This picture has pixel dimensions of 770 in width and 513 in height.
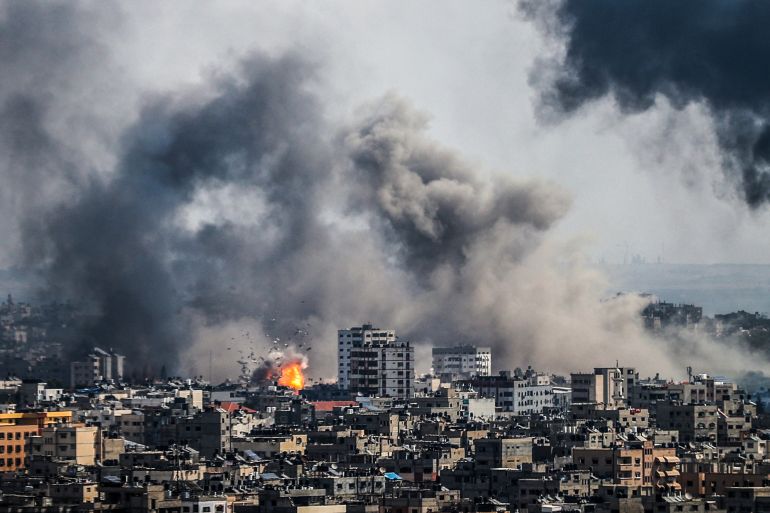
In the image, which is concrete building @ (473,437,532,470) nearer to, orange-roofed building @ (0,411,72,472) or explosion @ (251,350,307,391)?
orange-roofed building @ (0,411,72,472)

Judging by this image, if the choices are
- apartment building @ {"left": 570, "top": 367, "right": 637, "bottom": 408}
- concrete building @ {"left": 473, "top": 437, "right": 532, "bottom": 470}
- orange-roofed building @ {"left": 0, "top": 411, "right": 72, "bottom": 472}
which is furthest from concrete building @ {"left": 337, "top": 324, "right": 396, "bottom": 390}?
concrete building @ {"left": 473, "top": 437, "right": 532, "bottom": 470}

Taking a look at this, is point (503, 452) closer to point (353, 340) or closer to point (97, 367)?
point (353, 340)

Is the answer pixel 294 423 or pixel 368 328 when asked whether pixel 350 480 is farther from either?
pixel 368 328

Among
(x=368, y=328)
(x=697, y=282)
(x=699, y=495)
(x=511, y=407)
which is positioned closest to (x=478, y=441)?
(x=699, y=495)

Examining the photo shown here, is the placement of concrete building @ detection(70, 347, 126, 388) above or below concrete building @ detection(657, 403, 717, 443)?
above

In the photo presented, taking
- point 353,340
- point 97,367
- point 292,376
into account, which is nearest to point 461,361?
point 292,376

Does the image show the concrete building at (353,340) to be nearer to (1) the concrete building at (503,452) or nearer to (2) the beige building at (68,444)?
(1) the concrete building at (503,452)
